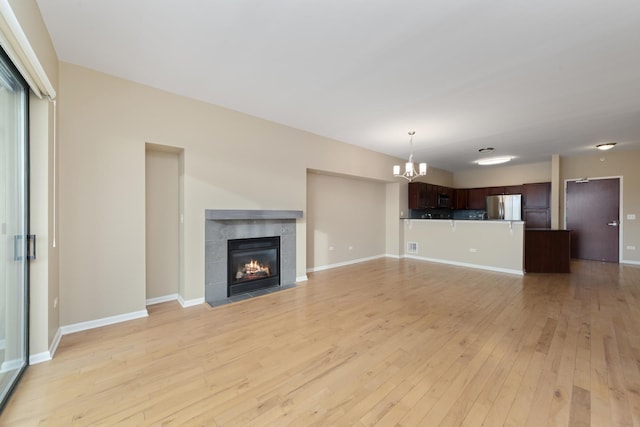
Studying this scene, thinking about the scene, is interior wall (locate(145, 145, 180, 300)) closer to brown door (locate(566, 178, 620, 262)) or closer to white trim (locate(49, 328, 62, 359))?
white trim (locate(49, 328, 62, 359))

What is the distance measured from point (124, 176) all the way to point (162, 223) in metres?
0.85

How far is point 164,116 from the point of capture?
3.25m

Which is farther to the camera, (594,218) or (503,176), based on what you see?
(503,176)

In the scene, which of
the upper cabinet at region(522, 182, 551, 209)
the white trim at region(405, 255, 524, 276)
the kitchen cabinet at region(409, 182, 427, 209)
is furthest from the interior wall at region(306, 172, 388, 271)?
the upper cabinet at region(522, 182, 551, 209)

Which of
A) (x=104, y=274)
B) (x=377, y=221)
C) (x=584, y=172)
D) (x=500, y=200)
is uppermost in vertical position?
(x=584, y=172)

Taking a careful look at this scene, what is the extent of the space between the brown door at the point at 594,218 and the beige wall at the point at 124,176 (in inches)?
336

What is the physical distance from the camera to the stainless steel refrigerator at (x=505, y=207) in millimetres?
7602

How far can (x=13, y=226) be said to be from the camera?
77.2 inches

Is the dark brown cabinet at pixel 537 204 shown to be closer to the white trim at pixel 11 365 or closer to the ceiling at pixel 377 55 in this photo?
the ceiling at pixel 377 55

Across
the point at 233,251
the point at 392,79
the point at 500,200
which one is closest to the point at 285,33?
the point at 392,79

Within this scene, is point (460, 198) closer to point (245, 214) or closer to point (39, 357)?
point (245, 214)

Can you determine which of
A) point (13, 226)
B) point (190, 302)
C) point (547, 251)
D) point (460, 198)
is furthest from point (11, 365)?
point (460, 198)

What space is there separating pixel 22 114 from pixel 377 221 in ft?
21.6

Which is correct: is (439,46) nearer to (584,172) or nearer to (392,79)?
(392,79)
